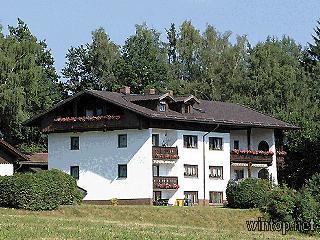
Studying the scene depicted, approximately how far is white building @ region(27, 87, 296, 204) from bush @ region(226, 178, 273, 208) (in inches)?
285

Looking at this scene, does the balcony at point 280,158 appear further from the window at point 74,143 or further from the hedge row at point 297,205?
the hedge row at point 297,205

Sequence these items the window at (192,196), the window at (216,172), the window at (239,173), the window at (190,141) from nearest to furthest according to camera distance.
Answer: the window at (192,196)
the window at (190,141)
the window at (216,172)
the window at (239,173)

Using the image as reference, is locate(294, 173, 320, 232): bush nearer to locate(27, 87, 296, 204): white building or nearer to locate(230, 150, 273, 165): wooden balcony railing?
locate(27, 87, 296, 204): white building

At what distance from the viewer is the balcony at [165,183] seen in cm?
6081

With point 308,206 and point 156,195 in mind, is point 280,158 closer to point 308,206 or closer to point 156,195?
point 156,195

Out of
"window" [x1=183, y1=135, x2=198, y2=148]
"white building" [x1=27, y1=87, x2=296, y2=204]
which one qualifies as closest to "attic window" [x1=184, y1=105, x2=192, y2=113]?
"white building" [x1=27, y1=87, x2=296, y2=204]

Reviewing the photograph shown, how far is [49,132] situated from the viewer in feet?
215

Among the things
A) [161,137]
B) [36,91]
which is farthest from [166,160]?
[36,91]

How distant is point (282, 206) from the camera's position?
4528 centimetres

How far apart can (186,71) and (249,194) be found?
143 feet

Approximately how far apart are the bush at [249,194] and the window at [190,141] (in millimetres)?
8636

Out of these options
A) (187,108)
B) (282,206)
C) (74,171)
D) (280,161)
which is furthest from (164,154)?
(282,206)

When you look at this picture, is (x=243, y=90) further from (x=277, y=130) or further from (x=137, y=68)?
(x=277, y=130)

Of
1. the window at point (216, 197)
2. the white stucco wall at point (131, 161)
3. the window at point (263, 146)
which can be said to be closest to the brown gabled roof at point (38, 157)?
the white stucco wall at point (131, 161)
